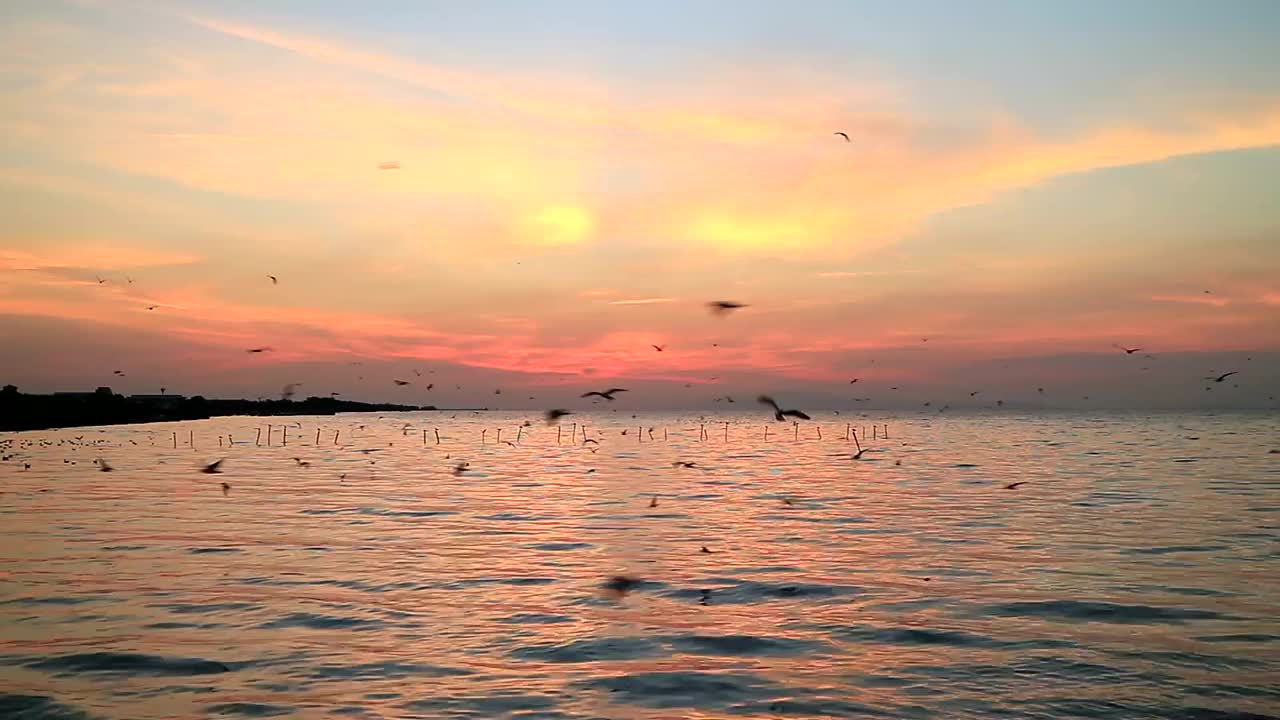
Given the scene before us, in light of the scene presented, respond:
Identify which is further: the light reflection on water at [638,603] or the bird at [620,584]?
the bird at [620,584]

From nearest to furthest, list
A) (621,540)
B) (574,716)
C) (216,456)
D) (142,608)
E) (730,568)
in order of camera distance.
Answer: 1. (574,716)
2. (142,608)
3. (730,568)
4. (621,540)
5. (216,456)

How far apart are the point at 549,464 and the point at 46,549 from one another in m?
46.8

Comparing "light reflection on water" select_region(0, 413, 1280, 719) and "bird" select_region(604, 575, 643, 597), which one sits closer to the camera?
"light reflection on water" select_region(0, 413, 1280, 719)

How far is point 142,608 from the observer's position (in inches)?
763

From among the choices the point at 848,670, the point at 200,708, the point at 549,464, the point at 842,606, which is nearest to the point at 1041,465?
the point at 549,464

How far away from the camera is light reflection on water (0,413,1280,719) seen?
14.0m

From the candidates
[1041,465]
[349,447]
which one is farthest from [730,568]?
[349,447]

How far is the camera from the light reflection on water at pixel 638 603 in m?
14.0

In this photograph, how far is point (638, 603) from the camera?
20453mm

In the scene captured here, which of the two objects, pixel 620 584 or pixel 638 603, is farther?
pixel 620 584

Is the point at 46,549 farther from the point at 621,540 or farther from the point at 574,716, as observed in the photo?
the point at 574,716

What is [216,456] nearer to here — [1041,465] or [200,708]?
[1041,465]

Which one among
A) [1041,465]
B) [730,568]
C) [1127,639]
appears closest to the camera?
[1127,639]

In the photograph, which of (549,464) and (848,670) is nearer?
(848,670)
